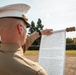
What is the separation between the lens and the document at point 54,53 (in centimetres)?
319

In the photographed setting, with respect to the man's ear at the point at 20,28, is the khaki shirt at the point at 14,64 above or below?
below

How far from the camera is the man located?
2.32 m

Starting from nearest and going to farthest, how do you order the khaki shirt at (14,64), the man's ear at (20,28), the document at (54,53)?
the khaki shirt at (14,64) < the man's ear at (20,28) < the document at (54,53)

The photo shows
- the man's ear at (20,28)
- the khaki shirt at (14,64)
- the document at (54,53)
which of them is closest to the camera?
the khaki shirt at (14,64)

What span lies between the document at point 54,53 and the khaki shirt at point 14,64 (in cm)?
84

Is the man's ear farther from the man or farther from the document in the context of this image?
the document

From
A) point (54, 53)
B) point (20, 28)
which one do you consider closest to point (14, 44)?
point (20, 28)

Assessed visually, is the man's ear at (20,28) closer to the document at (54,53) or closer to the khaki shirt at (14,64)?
the khaki shirt at (14,64)

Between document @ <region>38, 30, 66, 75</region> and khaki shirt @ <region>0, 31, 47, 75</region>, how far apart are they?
837mm

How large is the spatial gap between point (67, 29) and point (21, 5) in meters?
0.87

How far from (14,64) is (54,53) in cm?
104

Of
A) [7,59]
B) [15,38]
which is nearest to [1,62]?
[7,59]

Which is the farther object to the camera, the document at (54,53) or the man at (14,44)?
the document at (54,53)

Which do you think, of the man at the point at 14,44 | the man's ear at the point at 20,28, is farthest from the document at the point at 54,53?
the man's ear at the point at 20,28
